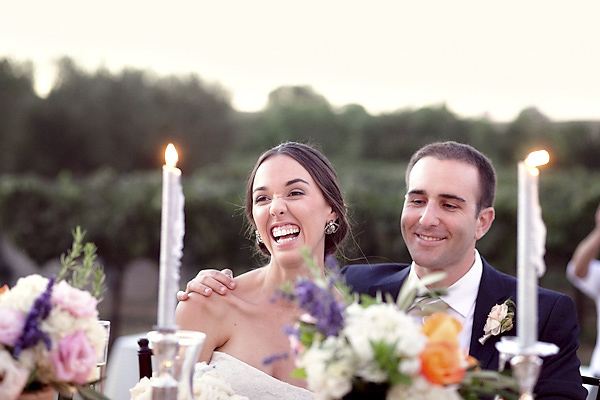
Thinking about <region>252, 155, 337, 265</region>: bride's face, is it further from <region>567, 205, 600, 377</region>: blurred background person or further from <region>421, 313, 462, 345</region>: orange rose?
<region>567, 205, 600, 377</region>: blurred background person

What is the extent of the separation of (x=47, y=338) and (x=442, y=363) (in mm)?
910

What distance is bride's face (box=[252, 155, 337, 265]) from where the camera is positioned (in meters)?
3.31

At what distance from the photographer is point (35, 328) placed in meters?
1.71

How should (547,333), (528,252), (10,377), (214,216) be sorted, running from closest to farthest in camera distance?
1. (528,252)
2. (10,377)
3. (547,333)
4. (214,216)

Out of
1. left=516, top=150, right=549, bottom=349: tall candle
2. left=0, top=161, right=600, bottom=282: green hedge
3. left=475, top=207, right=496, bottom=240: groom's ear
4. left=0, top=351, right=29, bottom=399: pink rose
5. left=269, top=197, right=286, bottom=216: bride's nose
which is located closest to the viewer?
left=516, top=150, right=549, bottom=349: tall candle

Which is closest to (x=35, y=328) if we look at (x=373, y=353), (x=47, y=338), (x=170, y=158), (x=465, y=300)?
(x=47, y=338)

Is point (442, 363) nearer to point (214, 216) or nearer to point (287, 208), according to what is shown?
point (287, 208)

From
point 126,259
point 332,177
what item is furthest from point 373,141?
point 332,177

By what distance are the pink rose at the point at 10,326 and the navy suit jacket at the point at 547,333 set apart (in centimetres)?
194

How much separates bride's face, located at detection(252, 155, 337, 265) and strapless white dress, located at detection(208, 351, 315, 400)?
53cm

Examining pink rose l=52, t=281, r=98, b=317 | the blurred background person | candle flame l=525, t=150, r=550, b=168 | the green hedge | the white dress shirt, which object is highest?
the green hedge

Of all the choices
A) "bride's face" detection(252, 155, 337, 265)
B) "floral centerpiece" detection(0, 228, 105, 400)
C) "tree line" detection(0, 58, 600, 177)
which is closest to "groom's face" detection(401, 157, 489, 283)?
"bride's face" detection(252, 155, 337, 265)

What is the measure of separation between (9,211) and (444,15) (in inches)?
297

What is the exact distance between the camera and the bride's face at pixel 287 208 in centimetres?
331
